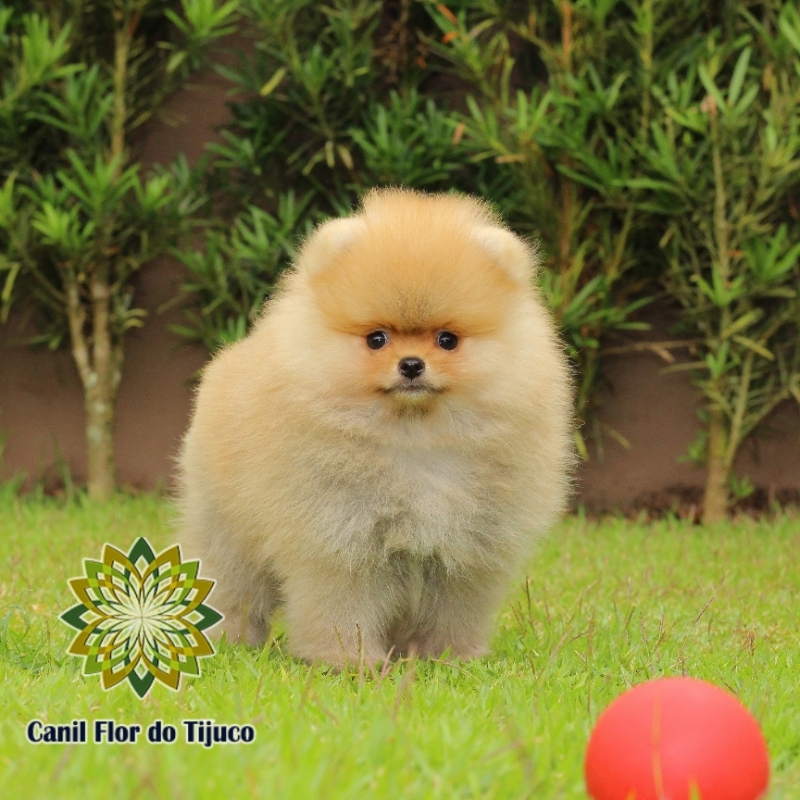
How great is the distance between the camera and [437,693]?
2568 millimetres

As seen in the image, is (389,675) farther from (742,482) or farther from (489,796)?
(742,482)

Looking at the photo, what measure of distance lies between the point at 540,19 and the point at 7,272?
3.11 meters

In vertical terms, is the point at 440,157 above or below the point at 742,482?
above

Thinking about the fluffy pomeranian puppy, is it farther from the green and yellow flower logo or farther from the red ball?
the red ball

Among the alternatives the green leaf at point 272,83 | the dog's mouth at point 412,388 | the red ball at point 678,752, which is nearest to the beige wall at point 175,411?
the green leaf at point 272,83

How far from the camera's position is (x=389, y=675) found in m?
2.85

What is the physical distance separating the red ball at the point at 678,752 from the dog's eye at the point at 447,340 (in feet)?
3.39

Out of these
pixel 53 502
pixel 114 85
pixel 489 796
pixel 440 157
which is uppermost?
pixel 114 85

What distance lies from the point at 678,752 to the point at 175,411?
480cm

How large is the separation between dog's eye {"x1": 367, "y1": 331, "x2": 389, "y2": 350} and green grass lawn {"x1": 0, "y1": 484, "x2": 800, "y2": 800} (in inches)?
29.5

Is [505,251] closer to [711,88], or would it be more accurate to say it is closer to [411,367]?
[411,367]

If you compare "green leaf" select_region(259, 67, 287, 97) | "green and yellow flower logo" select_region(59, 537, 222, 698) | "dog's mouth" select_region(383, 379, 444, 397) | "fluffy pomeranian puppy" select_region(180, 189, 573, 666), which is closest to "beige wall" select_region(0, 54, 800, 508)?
"green leaf" select_region(259, 67, 287, 97)

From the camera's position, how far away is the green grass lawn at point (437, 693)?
74.3 inches

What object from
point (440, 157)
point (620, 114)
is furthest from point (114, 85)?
point (620, 114)
